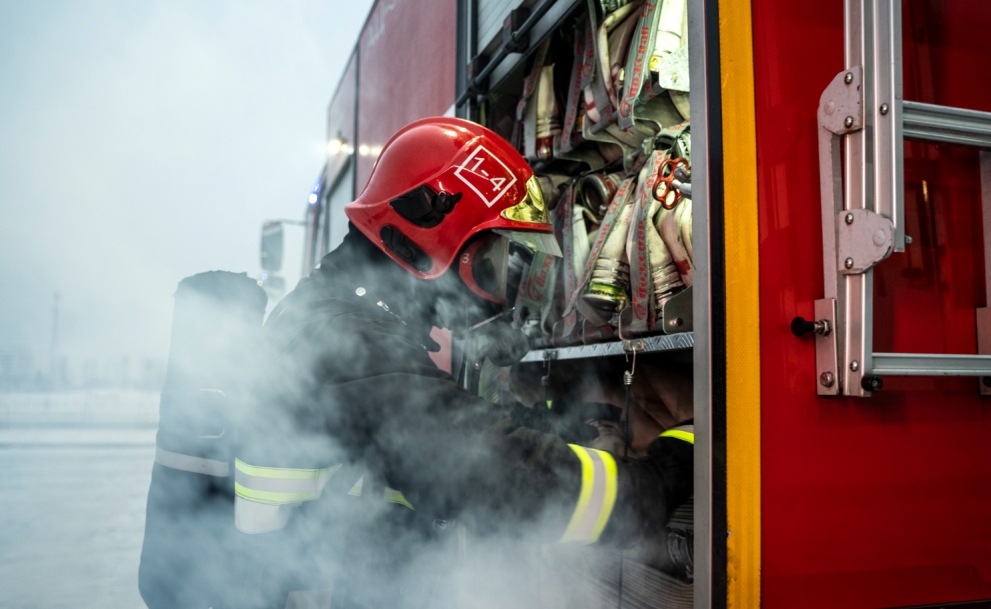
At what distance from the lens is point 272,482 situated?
1.44 metres

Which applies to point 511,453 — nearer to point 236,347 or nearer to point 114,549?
point 236,347

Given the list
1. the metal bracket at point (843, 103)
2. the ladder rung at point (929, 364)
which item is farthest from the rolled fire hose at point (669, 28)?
the ladder rung at point (929, 364)

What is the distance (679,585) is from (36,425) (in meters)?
1.70

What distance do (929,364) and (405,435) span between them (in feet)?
3.25

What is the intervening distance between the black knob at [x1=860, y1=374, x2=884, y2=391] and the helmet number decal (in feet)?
3.61

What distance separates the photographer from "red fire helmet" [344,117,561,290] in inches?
72.4

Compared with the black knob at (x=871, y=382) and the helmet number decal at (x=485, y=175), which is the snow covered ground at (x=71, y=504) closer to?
the helmet number decal at (x=485, y=175)

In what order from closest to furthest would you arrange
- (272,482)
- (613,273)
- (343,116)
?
(272,482) → (613,273) → (343,116)

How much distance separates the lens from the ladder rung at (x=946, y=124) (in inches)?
43.6

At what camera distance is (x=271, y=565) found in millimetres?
1525

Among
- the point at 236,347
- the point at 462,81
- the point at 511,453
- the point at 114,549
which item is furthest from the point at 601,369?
the point at 114,549

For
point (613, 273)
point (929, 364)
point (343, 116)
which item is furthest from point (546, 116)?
point (343, 116)

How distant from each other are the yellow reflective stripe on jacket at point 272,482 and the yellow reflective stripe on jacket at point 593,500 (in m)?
→ 0.62

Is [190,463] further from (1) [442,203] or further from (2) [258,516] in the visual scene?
(1) [442,203]
